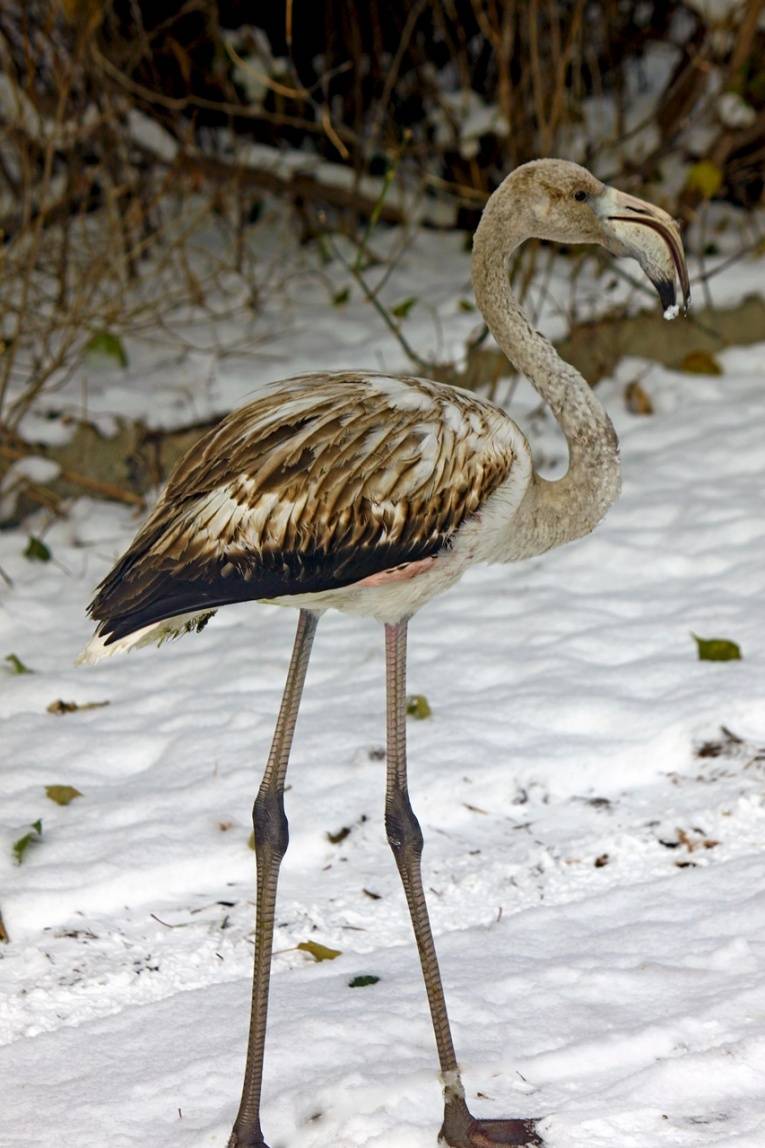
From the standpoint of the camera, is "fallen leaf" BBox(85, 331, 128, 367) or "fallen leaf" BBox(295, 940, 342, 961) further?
"fallen leaf" BBox(85, 331, 128, 367)

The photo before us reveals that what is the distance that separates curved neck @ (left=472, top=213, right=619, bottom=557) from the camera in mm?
3762

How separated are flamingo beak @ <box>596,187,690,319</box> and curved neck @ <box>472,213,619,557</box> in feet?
0.72

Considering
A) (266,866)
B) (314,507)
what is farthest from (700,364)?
(266,866)

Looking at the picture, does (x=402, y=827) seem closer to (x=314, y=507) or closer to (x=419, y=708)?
(x=314, y=507)

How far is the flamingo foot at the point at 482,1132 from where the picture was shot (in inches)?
132

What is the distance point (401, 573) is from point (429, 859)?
4.12 feet

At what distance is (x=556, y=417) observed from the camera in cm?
375

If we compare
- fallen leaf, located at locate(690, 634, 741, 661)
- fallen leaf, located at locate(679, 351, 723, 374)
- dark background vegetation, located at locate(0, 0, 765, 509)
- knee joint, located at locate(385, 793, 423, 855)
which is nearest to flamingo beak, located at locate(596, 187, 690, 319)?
knee joint, located at locate(385, 793, 423, 855)

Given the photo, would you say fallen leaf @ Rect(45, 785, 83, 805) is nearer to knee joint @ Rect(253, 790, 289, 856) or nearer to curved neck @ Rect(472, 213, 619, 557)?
knee joint @ Rect(253, 790, 289, 856)

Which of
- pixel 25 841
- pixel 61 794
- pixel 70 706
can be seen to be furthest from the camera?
A: pixel 70 706

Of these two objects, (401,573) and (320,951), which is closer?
(401,573)

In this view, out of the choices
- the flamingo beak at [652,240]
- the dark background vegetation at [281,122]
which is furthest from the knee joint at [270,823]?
the dark background vegetation at [281,122]

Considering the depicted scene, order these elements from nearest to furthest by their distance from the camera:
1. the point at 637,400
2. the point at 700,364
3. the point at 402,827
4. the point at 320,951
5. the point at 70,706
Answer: the point at 402,827 < the point at 320,951 < the point at 70,706 < the point at 637,400 < the point at 700,364

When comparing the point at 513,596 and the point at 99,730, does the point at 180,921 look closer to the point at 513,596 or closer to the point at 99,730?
the point at 99,730
